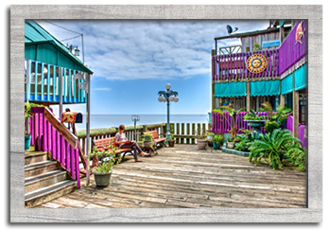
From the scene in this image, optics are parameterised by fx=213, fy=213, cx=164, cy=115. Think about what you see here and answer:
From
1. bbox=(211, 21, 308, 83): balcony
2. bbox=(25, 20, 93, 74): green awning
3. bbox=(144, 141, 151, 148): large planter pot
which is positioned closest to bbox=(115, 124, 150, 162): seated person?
bbox=(144, 141, 151, 148): large planter pot

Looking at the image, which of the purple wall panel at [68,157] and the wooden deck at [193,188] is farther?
the purple wall panel at [68,157]

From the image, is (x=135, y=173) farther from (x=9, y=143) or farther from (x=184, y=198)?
(x=9, y=143)

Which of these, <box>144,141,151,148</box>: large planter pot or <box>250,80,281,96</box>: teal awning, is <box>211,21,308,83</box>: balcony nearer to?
<box>250,80,281,96</box>: teal awning

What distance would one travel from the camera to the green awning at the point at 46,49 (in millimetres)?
4234

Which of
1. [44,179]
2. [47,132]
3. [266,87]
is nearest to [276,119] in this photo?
[266,87]

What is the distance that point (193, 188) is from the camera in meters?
3.70

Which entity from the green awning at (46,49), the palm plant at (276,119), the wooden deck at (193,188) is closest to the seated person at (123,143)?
the wooden deck at (193,188)

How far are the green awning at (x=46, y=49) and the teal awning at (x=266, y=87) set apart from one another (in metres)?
7.49

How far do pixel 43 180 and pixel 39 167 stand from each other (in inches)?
11.2

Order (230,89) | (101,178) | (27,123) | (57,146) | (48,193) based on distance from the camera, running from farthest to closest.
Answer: (230,89), (27,123), (57,146), (101,178), (48,193)

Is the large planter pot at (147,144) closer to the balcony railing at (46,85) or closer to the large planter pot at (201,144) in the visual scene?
the large planter pot at (201,144)

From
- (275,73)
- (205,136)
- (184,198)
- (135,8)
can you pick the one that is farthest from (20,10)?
(275,73)

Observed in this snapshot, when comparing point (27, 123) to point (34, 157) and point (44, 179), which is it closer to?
point (34, 157)

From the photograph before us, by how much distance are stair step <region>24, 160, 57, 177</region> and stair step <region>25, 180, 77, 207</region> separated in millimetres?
341
